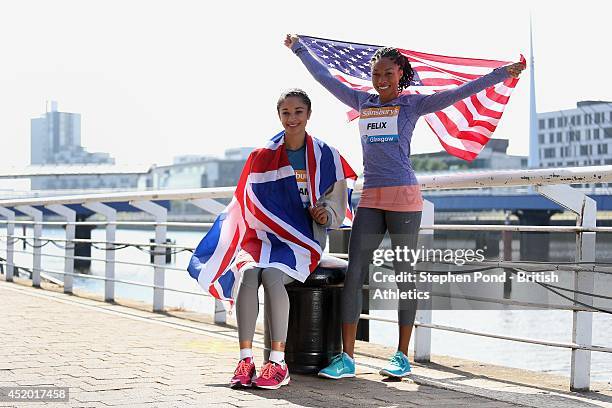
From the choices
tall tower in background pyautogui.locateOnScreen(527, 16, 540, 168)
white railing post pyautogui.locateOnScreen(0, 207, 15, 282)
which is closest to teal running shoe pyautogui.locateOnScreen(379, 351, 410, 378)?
white railing post pyautogui.locateOnScreen(0, 207, 15, 282)

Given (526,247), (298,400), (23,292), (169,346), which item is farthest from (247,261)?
(526,247)

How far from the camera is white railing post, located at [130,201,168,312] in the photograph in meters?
8.08

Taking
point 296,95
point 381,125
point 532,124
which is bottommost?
point 381,125

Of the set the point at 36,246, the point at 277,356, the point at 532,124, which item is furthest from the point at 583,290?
the point at 532,124

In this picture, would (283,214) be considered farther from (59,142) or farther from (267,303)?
(59,142)

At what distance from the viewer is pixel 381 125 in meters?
4.61

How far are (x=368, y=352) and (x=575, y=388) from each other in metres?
1.54

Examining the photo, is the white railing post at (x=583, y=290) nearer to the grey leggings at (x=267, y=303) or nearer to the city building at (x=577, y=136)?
the grey leggings at (x=267, y=303)

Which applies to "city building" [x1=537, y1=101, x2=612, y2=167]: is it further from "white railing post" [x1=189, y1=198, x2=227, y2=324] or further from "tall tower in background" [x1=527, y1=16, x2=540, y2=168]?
"white railing post" [x1=189, y1=198, x2=227, y2=324]

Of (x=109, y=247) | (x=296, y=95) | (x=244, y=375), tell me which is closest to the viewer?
(x=244, y=375)

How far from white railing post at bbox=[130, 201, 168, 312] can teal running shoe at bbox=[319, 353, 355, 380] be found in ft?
12.0

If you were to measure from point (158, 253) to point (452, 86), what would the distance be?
3.87 m

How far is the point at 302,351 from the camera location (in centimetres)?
473

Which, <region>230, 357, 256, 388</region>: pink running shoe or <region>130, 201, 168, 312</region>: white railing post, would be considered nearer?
<region>230, 357, 256, 388</region>: pink running shoe
